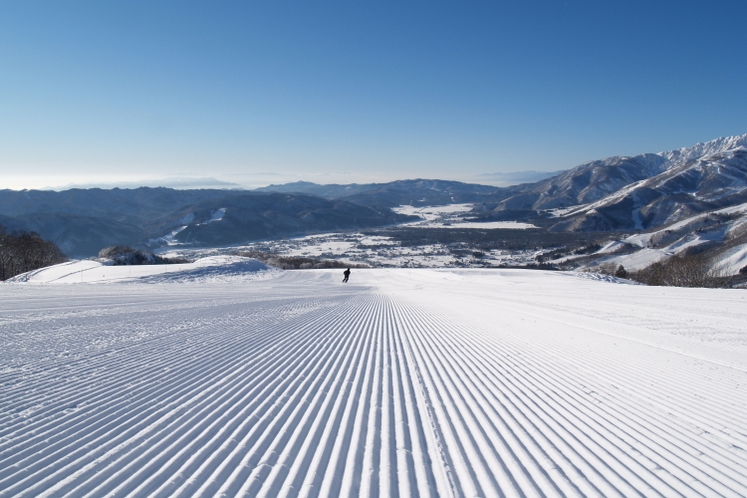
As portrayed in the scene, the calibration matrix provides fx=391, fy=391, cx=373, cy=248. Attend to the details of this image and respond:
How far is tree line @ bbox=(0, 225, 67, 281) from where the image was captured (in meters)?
40.3

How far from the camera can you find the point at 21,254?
42844 mm

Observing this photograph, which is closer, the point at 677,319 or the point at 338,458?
the point at 338,458

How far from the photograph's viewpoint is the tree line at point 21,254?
4028 cm

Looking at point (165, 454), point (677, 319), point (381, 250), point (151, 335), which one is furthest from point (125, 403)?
point (381, 250)

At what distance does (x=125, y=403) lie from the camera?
16.7ft

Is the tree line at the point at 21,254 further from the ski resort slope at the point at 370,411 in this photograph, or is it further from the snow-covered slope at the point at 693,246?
the snow-covered slope at the point at 693,246

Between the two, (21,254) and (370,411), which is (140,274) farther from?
(370,411)

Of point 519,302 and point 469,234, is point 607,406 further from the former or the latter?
point 469,234

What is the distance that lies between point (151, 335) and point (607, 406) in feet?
31.6

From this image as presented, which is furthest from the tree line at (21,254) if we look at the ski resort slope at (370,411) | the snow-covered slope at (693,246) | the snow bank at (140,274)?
the snow-covered slope at (693,246)

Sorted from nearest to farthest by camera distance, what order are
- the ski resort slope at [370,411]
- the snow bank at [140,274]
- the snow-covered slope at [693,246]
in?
the ski resort slope at [370,411], the snow bank at [140,274], the snow-covered slope at [693,246]

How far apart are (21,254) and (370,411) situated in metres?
53.9

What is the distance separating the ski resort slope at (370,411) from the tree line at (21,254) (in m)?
40.7

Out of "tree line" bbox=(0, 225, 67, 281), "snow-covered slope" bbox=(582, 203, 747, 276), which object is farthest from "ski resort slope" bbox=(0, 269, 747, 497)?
"snow-covered slope" bbox=(582, 203, 747, 276)
